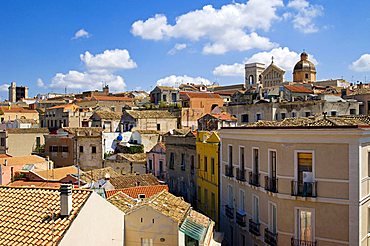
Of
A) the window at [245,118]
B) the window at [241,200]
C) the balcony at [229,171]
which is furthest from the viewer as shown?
the window at [245,118]

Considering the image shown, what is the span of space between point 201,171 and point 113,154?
650 inches

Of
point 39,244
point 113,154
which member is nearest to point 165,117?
point 113,154

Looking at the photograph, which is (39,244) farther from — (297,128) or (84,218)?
(297,128)

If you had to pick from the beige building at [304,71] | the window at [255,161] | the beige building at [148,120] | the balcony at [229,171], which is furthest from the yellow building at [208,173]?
the beige building at [304,71]

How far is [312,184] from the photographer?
16.9 m

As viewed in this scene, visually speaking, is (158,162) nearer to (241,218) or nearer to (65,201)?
(241,218)

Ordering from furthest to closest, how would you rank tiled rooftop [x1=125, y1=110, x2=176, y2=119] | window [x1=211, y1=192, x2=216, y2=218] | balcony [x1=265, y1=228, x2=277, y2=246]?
tiled rooftop [x1=125, y1=110, x2=176, y2=119]
window [x1=211, y1=192, x2=216, y2=218]
balcony [x1=265, y1=228, x2=277, y2=246]

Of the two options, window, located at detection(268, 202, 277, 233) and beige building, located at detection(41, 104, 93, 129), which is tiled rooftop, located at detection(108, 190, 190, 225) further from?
beige building, located at detection(41, 104, 93, 129)

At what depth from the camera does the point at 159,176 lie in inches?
1463

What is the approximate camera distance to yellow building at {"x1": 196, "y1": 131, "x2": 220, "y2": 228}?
1057 inches

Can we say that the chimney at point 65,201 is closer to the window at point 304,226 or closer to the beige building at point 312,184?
the beige building at point 312,184

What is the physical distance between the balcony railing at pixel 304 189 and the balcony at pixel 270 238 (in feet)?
7.11

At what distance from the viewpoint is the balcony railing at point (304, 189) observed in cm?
1681

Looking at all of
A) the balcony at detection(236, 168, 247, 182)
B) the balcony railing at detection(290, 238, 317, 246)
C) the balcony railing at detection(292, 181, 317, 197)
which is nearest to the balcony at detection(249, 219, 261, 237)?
the balcony at detection(236, 168, 247, 182)
